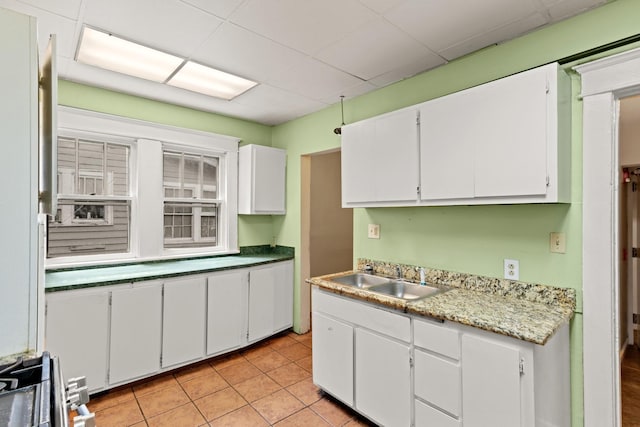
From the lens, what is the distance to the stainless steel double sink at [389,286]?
2408mm

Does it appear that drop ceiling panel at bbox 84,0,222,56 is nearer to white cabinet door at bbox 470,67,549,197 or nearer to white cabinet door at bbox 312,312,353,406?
white cabinet door at bbox 470,67,549,197

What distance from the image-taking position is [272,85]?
285 cm

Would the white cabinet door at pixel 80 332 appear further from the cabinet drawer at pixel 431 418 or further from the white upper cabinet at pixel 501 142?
the white upper cabinet at pixel 501 142

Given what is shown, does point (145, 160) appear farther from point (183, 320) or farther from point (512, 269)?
point (512, 269)

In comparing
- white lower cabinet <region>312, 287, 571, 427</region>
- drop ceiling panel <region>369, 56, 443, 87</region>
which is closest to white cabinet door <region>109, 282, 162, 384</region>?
white lower cabinet <region>312, 287, 571, 427</region>

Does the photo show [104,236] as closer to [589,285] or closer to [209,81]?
[209,81]

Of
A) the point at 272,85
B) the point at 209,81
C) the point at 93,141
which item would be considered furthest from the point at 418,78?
the point at 93,141

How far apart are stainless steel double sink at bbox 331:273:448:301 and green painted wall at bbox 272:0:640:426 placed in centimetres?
21

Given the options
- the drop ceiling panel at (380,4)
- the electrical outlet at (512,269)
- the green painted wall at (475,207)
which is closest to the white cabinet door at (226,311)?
the green painted wall at (475,207)

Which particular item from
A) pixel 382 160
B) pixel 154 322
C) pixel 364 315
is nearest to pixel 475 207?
pixel 382 160

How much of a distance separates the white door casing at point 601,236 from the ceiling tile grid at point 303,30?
476mm

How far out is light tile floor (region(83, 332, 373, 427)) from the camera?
2.25 meters

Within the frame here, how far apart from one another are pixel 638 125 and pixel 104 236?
5.05m

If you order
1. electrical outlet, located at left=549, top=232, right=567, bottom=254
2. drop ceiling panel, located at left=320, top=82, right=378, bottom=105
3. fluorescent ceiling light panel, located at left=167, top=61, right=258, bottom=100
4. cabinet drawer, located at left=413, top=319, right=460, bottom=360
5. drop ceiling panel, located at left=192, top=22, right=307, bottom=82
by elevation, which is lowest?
cabinet drawer, located at left=413, top=319, right=460, bottom=360
